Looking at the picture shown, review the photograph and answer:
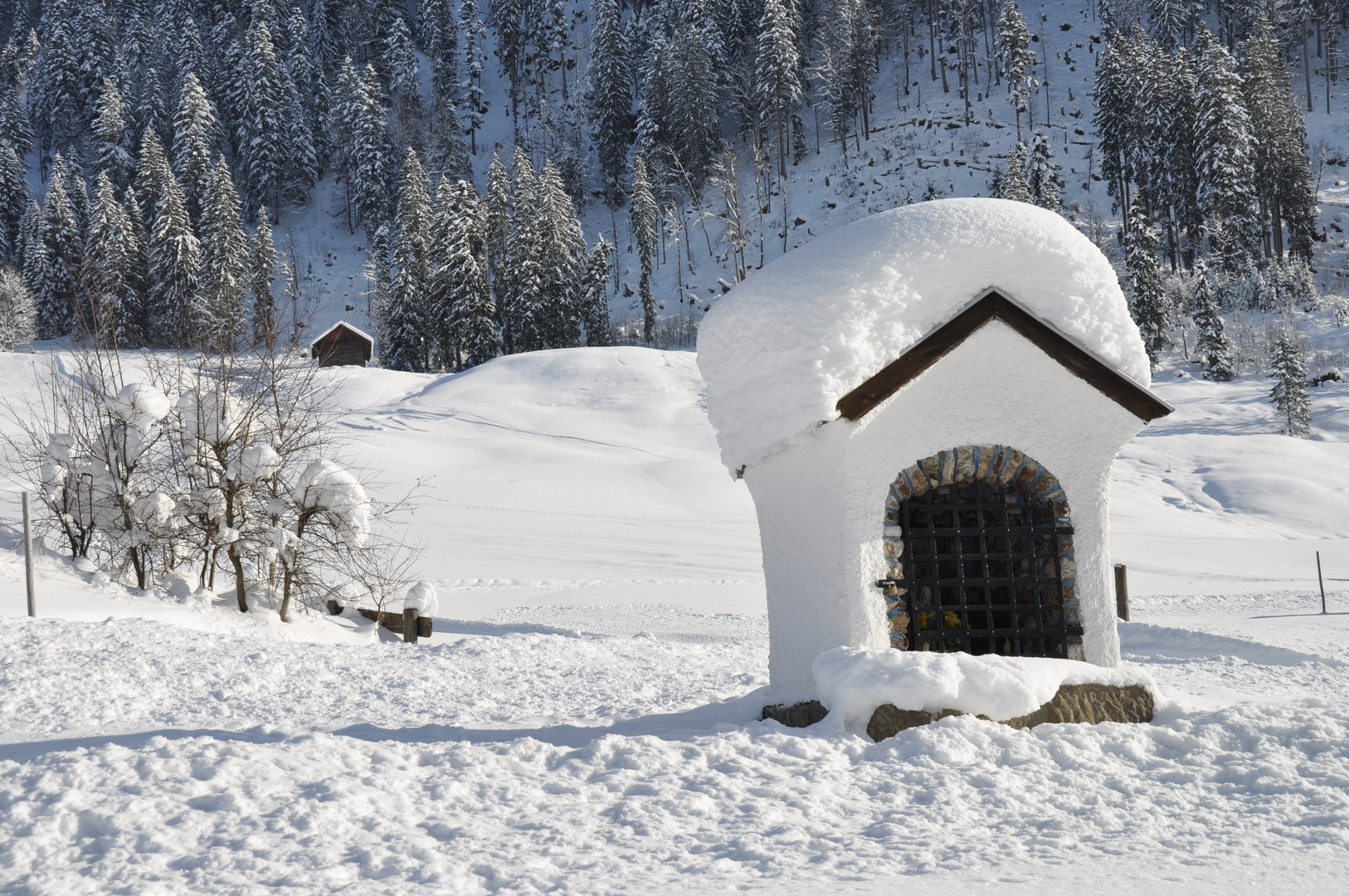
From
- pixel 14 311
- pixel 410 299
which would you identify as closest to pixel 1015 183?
pixel 410 299

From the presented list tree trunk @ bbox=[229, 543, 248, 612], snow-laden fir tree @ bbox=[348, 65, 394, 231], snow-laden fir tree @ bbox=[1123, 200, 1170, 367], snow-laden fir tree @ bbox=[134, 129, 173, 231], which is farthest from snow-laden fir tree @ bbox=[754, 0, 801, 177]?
tree trunk @ bbox=[229, 543, 248, 612]

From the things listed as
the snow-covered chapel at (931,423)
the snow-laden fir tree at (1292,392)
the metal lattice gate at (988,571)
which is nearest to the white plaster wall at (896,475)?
the snow-covered chapel at (931,423)

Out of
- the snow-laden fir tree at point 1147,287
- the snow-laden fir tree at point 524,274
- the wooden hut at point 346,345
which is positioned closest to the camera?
the snow-laden fir tree at point 1147,287

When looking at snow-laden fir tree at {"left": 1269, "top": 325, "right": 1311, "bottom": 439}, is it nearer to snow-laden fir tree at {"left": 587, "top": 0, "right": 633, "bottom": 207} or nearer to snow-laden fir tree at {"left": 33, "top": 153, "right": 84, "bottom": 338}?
snow-laden fir tree at {"left": 587, "top": 0, "right": 633, "bottom": 207}

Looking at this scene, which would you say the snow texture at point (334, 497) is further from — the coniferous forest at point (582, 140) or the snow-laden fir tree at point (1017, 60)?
the snow-laden fir tree at point (1017, 60)

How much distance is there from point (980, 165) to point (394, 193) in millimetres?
39732

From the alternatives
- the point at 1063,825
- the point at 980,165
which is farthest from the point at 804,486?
the point at 980,165

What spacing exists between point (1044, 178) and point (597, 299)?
23.0m

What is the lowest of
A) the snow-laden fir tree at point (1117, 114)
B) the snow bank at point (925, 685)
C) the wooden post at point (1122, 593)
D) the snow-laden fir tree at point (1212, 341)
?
the wooden post at point (1122, 593)

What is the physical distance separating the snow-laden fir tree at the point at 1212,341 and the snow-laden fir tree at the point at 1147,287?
181 cm

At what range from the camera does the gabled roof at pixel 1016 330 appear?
19.6ft

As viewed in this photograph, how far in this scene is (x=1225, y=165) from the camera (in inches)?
1724

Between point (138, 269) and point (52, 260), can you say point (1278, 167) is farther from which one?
point (52, 260)

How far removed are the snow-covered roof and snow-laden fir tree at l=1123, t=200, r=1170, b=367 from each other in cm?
3645
